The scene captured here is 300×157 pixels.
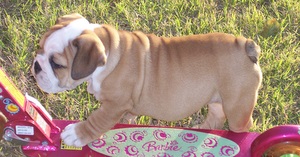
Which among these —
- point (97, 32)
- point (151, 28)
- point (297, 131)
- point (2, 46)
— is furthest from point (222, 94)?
point (2, 46)

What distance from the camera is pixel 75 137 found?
9.91 feet

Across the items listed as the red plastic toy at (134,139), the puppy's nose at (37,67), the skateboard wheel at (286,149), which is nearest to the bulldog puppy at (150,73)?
the puppy's nose at (37,67)

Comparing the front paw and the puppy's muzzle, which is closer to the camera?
the puppy's muzzle

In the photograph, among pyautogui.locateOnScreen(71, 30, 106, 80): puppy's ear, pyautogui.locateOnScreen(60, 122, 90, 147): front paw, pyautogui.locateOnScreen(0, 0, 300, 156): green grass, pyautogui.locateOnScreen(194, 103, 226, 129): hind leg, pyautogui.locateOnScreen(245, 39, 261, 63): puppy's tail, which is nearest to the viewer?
pyautogui.locateOnScreen(71, 30, 106, 80): puppy's ear

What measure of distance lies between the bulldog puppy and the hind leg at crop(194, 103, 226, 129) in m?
0.28

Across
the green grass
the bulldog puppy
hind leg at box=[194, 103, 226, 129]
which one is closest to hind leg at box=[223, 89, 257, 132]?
the bulldog puppy

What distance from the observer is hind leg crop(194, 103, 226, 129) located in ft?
10.9

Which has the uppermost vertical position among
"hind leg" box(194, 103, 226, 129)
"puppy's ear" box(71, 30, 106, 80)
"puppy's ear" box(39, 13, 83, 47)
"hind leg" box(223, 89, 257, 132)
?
"puppy's ear" box(39, 13, 83, 47)

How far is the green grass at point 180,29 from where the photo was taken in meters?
3.56

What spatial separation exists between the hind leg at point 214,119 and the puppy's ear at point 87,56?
0.96 metres

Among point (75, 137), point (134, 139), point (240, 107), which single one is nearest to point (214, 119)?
point (240, 107)

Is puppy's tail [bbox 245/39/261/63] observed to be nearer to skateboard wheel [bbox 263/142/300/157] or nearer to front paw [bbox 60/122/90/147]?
skateboard wheel [bbox 263/142/300/157]

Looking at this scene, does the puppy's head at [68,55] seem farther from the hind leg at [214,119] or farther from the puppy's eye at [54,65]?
the hind leg at [214,119]

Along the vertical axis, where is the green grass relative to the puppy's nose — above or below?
below
